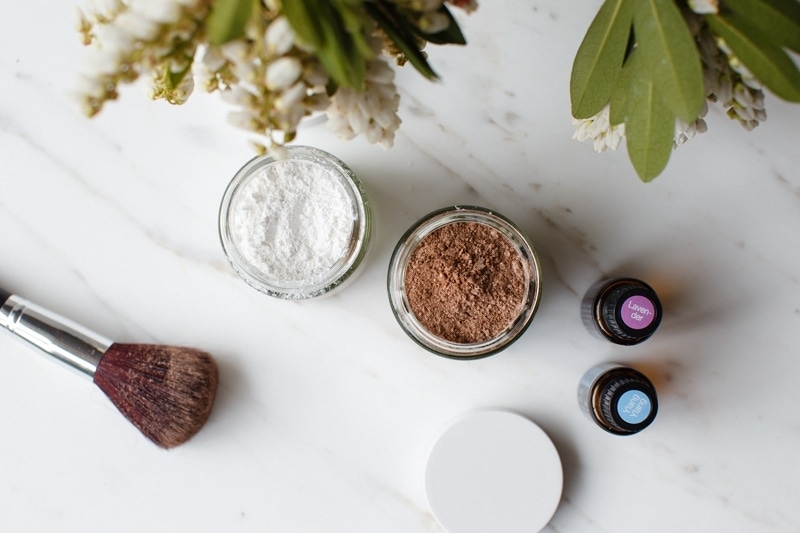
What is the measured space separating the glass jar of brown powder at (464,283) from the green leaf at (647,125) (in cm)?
22

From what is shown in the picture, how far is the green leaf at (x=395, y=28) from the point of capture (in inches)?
17.5

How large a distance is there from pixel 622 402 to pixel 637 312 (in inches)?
3.8

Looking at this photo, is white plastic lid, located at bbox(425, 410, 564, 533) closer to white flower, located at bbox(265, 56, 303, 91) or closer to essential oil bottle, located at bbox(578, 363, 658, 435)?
essential oil bottle, located at bbox(578, 363, 658, 435)

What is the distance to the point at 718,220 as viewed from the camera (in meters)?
0.79

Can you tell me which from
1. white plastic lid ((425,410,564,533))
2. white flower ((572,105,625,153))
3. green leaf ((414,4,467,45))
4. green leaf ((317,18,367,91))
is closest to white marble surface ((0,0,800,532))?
white plastic lid ((425,410,564,533))

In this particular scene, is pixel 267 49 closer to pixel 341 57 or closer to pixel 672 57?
pixel 341 57

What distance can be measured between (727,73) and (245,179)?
46 cm

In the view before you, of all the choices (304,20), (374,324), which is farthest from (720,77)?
(374,324)

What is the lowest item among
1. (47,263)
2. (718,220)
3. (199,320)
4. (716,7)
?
(718,220)

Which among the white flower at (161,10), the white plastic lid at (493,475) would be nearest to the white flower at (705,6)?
the white flower at (161,10)

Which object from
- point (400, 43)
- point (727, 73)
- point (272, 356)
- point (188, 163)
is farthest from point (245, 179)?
point (727, 73)

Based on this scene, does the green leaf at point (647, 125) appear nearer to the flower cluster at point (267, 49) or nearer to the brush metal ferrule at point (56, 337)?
the flower cluster at point (267, 49)

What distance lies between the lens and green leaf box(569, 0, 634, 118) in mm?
529

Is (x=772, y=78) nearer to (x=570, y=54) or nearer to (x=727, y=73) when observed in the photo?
(x=727, y=73)
